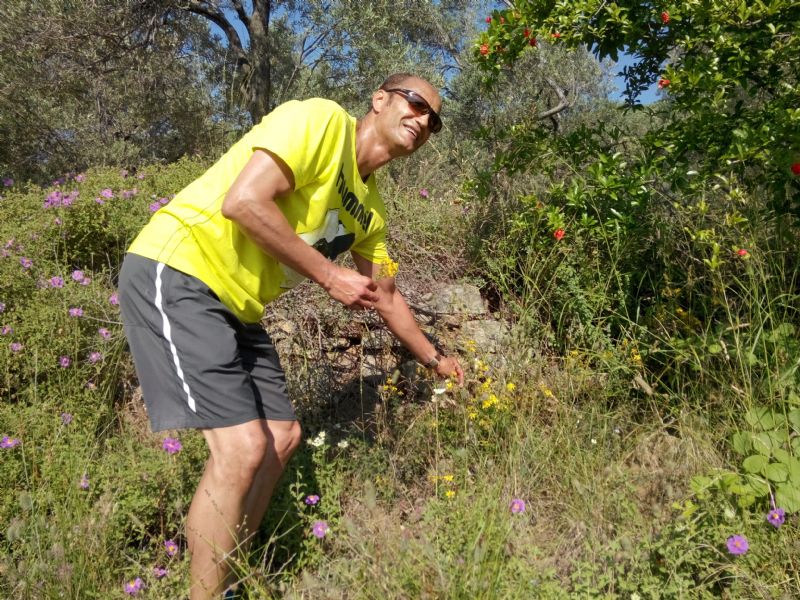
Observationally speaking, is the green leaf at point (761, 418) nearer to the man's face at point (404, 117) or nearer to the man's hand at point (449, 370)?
the man's hand at point (449, 370)

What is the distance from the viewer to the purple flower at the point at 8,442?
261 centimetres

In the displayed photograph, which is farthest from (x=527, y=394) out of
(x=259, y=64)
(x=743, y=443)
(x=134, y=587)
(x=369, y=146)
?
(x=259, y=64)

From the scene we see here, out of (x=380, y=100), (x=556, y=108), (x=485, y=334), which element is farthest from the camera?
(x=556, y=108)

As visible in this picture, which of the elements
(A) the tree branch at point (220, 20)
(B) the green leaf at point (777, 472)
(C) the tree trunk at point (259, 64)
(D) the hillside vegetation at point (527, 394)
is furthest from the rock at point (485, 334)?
(A) the tree branch at point (220, 20)

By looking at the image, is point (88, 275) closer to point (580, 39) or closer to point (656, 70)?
point (580, 39)

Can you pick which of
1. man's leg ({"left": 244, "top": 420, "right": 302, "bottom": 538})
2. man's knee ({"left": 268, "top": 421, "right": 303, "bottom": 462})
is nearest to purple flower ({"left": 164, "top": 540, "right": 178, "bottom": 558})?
man's leg ({"left": 244, "top": 420, "right": 302, "bottom": 538})

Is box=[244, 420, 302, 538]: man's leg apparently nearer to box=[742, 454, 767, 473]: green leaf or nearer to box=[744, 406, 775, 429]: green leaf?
box=[742, 454, 767, 473]: green leaf

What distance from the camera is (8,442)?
2.62 meters

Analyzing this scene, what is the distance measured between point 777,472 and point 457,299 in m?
1.95

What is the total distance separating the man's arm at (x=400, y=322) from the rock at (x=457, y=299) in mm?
912

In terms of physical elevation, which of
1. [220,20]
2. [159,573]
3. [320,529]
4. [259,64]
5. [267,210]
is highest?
[220,20]

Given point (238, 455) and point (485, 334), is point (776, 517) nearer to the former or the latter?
point (238, 455)

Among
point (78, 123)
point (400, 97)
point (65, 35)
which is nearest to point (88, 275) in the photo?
point (400, 97)

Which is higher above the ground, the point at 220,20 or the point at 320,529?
the point at 220,20
